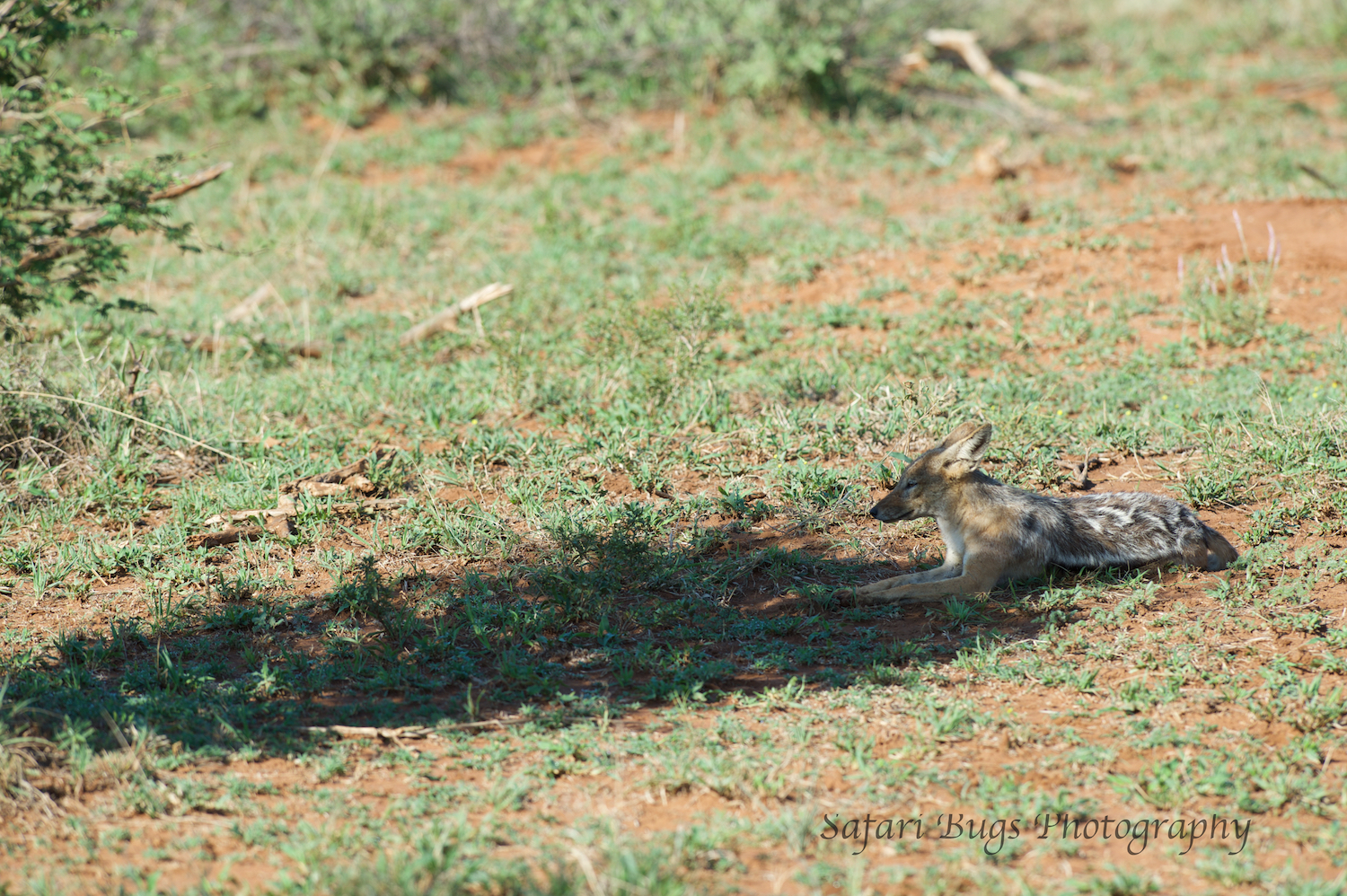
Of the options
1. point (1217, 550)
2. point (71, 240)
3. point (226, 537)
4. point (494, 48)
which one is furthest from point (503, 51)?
point (1217, 550)

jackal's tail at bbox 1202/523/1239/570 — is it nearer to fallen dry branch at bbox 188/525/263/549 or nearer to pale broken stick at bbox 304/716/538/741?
pale broken stick at bbox 304/716/538/741

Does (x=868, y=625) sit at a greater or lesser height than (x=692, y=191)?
lesser

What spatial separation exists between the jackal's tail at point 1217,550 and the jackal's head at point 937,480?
110cm

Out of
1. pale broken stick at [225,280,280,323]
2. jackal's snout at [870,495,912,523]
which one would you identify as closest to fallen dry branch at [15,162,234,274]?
pale broken stick at [225,280,280,323]

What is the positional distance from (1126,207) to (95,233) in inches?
335

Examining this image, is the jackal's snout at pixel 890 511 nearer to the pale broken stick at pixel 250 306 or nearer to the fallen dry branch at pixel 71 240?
the fallen dry branch at pixel 71 240

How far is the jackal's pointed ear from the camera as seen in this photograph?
5.66 metres

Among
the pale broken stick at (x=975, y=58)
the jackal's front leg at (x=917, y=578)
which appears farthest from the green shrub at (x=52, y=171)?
the pale broken stick at (x=975, y=58)

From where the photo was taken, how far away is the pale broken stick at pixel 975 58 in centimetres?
1449

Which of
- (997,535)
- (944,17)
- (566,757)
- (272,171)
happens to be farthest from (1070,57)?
(566,757)

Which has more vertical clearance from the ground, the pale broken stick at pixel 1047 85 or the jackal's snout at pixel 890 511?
the pale broken stick at pixel 1047 85

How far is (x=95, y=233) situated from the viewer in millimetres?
7531

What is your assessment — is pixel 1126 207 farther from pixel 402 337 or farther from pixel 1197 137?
pixel 402 337

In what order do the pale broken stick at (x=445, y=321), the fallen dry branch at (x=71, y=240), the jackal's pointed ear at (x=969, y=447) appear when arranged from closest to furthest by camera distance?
the jackal's pointed ear at (x=969, y=447), the fallen dry branch at (x=71, y=240), the pale broken stick at (x=445, y=321)
